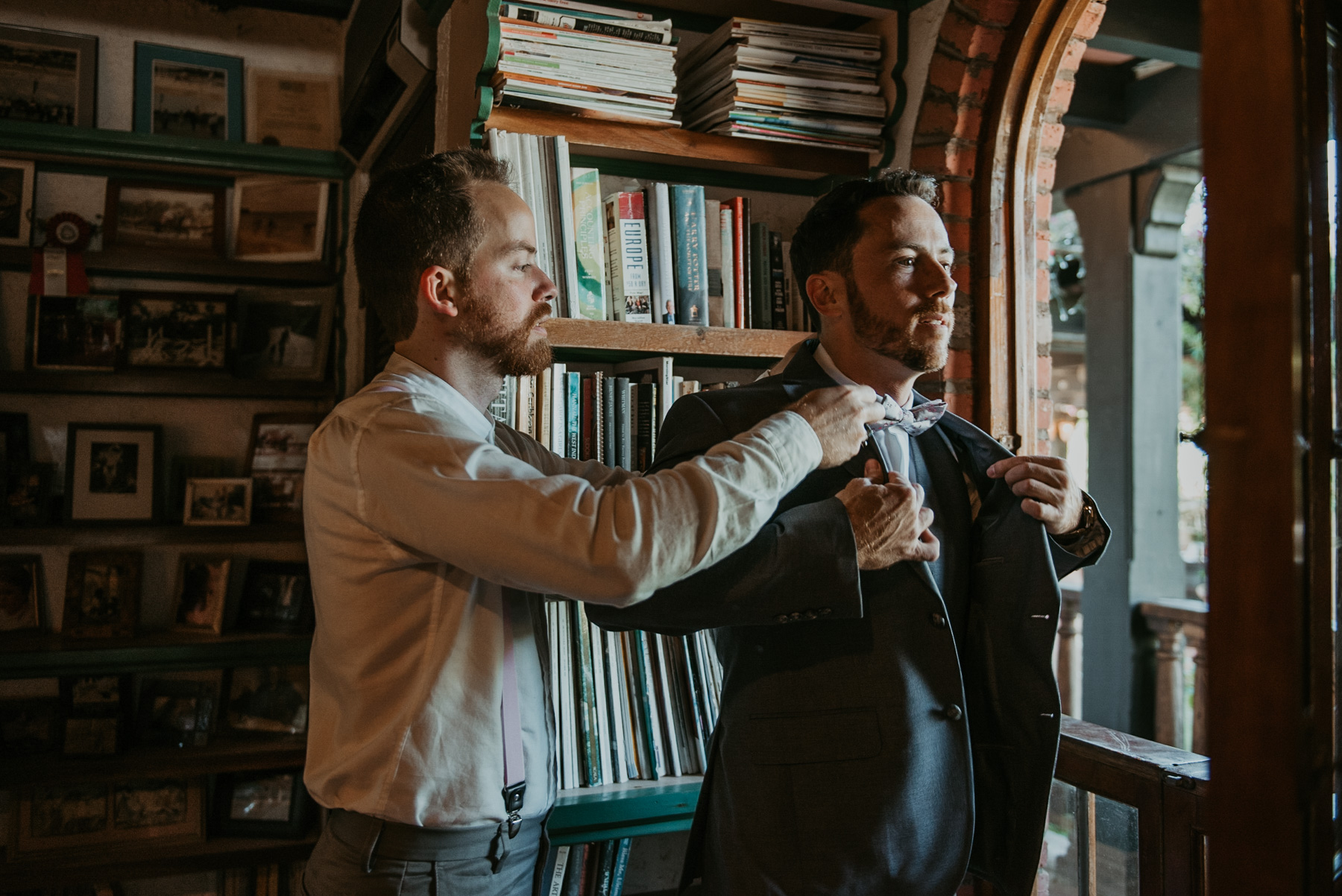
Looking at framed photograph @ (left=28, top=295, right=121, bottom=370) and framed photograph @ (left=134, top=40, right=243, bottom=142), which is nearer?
framed photograph @ (left=28, top=295, right=121, bottom=370)

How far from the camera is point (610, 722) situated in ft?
6.36

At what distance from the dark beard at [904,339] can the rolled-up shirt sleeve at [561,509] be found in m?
0.37

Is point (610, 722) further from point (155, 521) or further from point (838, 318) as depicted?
point (155, 521)

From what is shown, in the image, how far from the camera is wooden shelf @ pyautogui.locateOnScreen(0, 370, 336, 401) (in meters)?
2.71

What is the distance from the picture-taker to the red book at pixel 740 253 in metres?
2.17

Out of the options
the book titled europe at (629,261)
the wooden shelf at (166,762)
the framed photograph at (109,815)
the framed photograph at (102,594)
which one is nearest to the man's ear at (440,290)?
the book titled europe at (629,261)

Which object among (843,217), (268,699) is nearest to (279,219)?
(268,699)

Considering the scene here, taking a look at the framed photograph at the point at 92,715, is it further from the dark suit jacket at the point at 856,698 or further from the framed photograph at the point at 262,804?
the dark suit jacket at the point at 856,698

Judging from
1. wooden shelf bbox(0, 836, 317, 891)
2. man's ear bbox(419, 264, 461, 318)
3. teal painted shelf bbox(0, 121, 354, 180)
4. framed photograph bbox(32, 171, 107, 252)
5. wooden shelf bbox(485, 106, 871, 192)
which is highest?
teal painted shelf bbox(0, 121, 354, 180)

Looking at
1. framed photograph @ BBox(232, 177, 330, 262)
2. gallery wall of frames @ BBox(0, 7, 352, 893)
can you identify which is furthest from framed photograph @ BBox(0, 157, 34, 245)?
framed photograph @ BBox(232, 177, 330, 262)

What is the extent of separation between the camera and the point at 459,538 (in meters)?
1.15

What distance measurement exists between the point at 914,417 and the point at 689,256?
79cm

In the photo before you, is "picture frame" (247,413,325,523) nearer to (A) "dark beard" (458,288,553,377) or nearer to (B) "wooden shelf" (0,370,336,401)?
(B) "wooden shelf" (0,370,336,401)

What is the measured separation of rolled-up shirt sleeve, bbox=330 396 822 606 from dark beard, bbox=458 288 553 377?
239 mm
